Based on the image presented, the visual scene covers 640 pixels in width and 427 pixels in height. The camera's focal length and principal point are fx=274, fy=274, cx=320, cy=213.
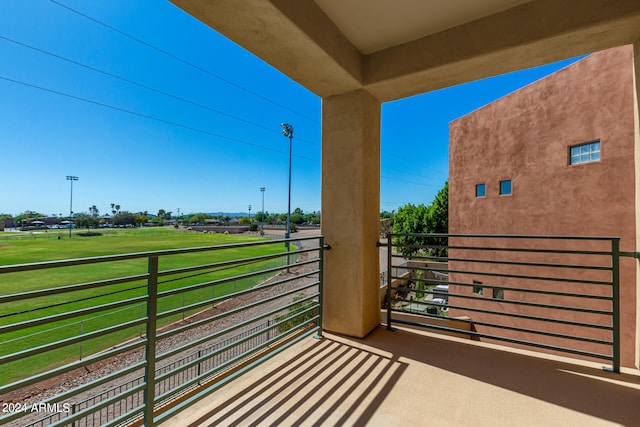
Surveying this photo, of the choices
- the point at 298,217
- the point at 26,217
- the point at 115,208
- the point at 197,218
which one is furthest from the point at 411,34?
the point at 197,218

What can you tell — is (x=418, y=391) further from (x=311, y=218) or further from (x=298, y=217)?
(x=298, y=217)

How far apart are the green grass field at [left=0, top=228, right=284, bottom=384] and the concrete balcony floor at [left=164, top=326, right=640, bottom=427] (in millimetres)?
781

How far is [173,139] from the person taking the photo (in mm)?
28125

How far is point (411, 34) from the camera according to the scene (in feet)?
6.75

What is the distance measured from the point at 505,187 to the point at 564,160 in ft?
5.44

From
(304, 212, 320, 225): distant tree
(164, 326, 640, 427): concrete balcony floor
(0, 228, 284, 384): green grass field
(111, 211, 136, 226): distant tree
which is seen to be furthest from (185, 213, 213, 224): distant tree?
(164, 326, 640, 427): concrete balcony floor

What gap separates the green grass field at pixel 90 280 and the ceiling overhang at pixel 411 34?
1450mm

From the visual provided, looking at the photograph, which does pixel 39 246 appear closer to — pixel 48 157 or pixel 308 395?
pixel 48 157

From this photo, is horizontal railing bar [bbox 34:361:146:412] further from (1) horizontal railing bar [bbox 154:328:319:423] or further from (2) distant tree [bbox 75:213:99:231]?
(2) distant tree [bbox 75:213:99:231]

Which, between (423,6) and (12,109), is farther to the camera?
(12,109)

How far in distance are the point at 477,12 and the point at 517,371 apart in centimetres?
242

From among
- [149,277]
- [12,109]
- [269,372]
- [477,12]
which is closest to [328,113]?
[477,12]

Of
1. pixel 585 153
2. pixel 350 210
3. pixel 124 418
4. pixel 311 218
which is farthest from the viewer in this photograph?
pixel 311 218

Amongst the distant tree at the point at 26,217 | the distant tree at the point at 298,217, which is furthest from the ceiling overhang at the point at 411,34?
the distant tree at the point at 298,217
